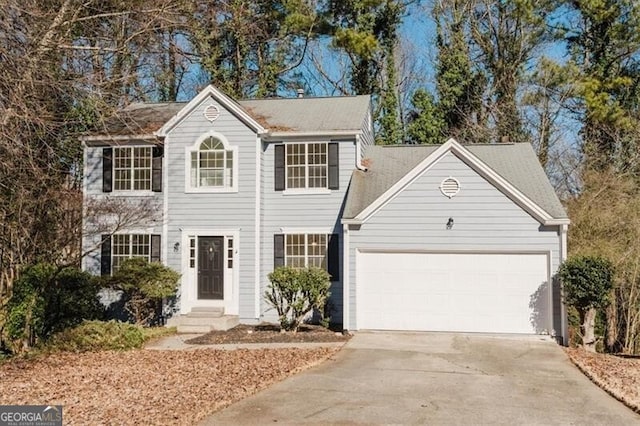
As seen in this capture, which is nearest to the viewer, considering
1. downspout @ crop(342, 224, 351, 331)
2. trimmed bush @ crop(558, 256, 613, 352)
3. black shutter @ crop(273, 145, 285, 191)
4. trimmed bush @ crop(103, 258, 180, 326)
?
trimmed bush @ crop(558, 256, 613, 352)

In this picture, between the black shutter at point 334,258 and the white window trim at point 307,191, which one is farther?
the white window trim at point 307,191

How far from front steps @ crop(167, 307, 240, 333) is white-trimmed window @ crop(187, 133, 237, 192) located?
3301mm

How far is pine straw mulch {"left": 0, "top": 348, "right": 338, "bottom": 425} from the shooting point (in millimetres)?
7012

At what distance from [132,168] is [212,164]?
2.48 meters

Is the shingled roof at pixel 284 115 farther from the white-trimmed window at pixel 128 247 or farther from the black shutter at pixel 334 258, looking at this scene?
the black shutter at pixel 334 258

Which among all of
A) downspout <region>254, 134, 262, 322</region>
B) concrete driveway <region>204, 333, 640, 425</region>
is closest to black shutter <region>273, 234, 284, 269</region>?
downspout <region>254, 134, 262, 322</region>

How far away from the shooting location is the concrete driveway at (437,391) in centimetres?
687

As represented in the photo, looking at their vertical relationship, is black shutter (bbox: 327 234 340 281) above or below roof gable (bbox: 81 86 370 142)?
below

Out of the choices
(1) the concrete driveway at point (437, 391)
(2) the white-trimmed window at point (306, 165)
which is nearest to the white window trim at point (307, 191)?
(2) the white-trimmed window at point (306, 165)

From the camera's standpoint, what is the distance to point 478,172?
1306cm

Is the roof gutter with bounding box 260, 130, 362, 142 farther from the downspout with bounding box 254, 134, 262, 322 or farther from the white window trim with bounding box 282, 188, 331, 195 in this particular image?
the white window trim with bounding box 282, 188, 331, 195

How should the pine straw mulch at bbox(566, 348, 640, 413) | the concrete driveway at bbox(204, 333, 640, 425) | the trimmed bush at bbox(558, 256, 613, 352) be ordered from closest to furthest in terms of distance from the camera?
the concrete driveway at bbox(204, 333, 640, 425) → the pine straw mulch at bbox(566, 348, 640, 413) → the trimmed bush at bbox(558, 256, 613, 352)

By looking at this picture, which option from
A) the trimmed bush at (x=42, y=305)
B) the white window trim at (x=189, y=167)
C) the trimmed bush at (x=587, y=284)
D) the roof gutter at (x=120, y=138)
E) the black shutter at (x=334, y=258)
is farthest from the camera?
the roof gutter at (x=120, y=138)

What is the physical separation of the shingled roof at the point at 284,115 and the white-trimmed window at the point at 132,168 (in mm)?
542
